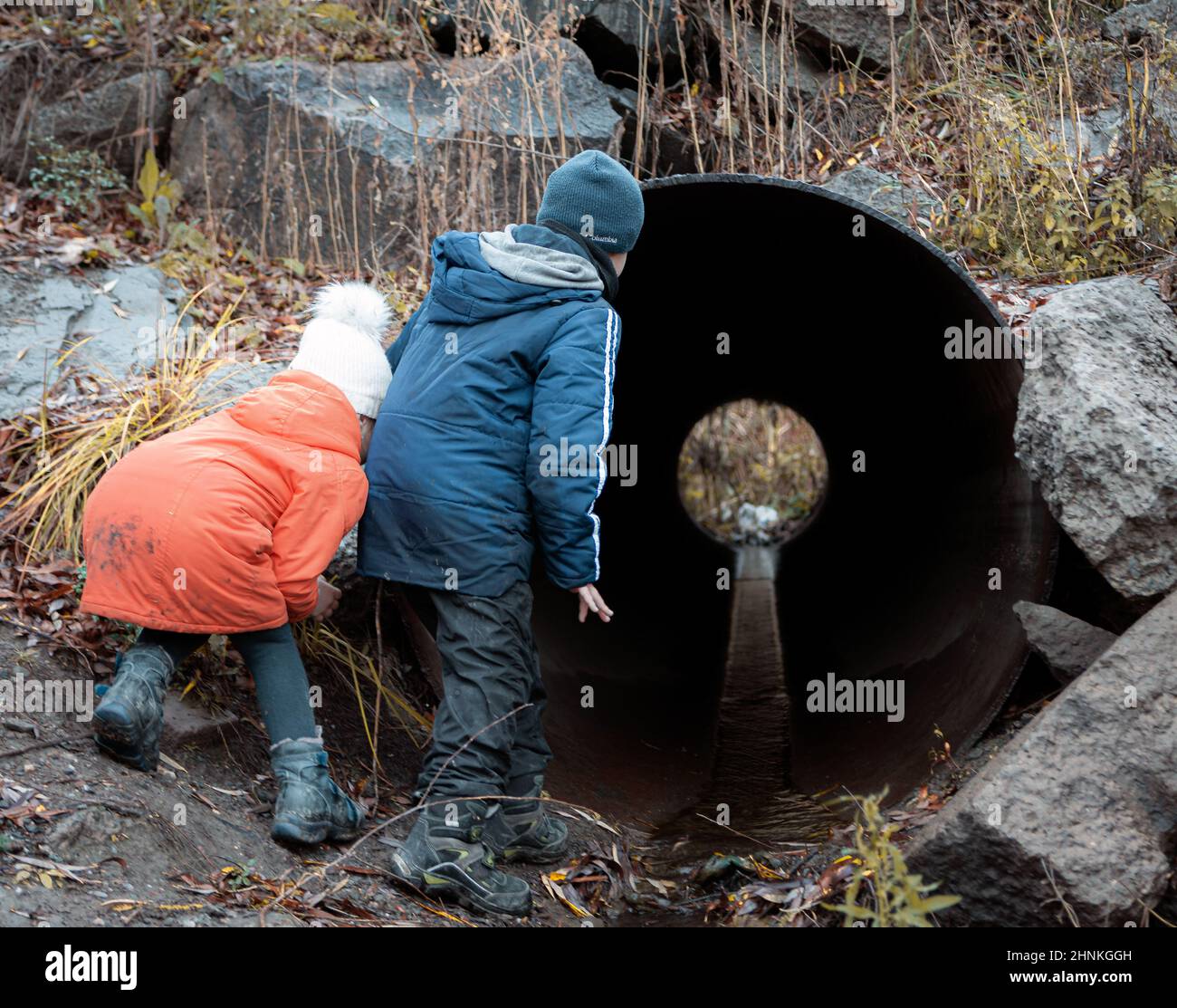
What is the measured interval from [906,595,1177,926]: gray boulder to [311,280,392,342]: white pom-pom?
2.27 m

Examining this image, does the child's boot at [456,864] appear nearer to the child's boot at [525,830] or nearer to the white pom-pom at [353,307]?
the child's boot at [525,830]

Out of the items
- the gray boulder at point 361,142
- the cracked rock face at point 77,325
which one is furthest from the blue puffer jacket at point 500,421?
the gray boulder at point 361,142

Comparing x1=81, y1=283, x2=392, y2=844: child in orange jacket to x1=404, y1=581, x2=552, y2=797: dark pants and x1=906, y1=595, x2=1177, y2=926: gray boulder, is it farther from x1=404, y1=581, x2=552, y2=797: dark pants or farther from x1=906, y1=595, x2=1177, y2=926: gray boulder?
x1=906, y1=595, x2=1177, y2=926: gray boulder

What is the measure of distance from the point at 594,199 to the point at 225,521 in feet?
4.79

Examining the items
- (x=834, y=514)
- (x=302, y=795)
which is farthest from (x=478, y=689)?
(x=834, y=514)

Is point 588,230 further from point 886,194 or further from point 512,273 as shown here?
point 886,194

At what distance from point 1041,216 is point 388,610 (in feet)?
11.9

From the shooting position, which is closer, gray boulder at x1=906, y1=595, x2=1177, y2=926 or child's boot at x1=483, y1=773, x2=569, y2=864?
gray boulder at x1=906, y1=595, x2=1177, y2=926

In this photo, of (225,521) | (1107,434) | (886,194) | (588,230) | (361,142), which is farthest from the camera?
(361,142)

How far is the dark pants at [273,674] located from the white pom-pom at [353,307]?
1.01m

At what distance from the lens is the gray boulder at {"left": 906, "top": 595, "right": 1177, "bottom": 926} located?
9.64 ft

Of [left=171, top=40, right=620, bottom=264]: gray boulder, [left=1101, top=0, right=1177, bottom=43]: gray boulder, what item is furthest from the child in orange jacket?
[left=1101, top=0, right=1177, bottom=43]: gray boulder

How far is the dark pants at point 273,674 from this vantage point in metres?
3.43

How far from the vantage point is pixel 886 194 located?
6.23m
